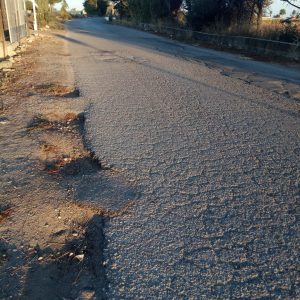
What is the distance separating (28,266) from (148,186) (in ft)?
4.93

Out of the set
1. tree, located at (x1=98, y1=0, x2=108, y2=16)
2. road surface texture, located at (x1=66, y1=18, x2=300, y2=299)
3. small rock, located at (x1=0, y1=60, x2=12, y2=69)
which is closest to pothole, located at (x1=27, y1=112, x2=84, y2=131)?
road surface texture, located at (x1=66, y1=18, x2=300, y2=299)

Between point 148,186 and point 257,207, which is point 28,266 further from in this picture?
point 257,207

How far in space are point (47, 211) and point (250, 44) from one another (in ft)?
52.5

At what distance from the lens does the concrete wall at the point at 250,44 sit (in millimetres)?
14156

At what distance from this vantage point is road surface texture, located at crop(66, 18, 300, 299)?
2355 mm

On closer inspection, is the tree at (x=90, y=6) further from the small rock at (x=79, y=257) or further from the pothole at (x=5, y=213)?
the small rock at (x=79, y=257)

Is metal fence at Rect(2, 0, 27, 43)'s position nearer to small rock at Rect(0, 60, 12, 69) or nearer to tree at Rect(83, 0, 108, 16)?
small rock at Rect(0, 60, 12, 69)

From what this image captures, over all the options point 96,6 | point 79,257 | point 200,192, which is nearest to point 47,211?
point 79,257

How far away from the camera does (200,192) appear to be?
344 centimetres

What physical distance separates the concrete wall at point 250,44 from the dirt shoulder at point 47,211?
11442mm

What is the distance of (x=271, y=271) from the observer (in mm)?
2420

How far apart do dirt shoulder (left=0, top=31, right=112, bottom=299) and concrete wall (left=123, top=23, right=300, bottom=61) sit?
1144cm

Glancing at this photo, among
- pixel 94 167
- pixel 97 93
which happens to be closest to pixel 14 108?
pixel 97 93

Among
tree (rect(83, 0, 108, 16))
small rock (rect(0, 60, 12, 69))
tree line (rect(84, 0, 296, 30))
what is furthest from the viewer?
tree (rect(83, 0, 108, 16))
